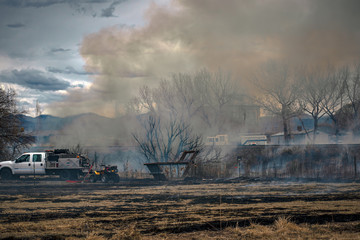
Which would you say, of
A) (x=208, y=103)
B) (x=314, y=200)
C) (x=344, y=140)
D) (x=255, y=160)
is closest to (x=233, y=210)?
(x=314, y=200)

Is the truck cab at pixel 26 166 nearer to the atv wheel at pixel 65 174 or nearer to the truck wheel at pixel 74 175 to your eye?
the atv wheel at pixel 65 174

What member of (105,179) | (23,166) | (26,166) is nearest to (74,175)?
(105,179)

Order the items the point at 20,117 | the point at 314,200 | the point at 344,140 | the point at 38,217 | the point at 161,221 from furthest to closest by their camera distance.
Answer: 1. the point at 344,140
2. the point at 20,117
3. the point at 314,200
4. the point at 38,217
5. the point at 161,221

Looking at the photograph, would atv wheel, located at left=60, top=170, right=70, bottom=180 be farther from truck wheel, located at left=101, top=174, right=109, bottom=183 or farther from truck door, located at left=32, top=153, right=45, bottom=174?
truck wheel, located at left=101, top=174, right=109, bottom=183

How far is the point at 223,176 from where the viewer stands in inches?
1159

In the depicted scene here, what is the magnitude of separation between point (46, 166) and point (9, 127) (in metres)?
8.05

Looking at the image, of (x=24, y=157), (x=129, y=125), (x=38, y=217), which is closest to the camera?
(x=38, y=217)

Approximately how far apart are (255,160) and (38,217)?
30.4 m

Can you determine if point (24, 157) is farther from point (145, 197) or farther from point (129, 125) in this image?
point (129, 125)

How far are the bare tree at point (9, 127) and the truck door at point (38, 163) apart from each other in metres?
6.81

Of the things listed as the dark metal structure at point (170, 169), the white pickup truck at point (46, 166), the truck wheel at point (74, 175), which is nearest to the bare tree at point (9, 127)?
the white pickup truck at point (46, 166)

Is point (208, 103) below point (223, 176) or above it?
above

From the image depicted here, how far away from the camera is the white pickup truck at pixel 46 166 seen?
2822 cm

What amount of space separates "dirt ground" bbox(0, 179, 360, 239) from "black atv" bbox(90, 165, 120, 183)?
875cm
